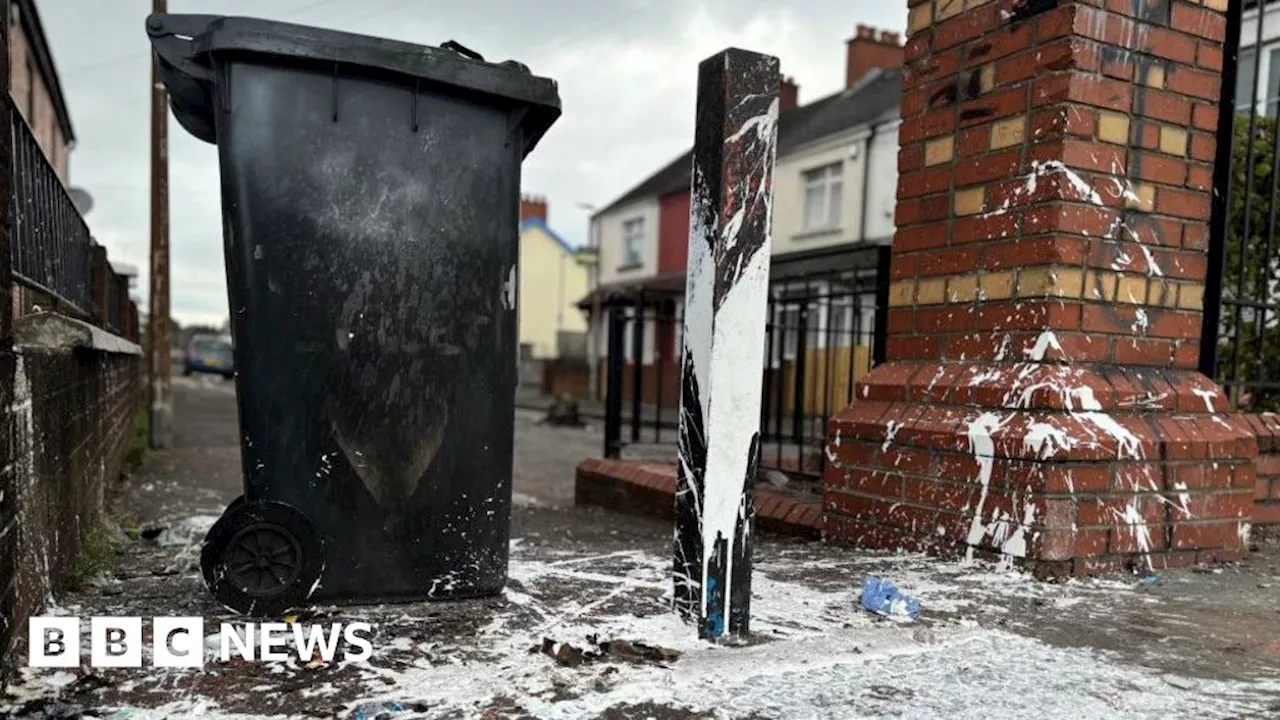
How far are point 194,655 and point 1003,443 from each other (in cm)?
232

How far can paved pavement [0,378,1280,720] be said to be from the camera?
1.81 meters

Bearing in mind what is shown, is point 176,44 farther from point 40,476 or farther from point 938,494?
point 938,494

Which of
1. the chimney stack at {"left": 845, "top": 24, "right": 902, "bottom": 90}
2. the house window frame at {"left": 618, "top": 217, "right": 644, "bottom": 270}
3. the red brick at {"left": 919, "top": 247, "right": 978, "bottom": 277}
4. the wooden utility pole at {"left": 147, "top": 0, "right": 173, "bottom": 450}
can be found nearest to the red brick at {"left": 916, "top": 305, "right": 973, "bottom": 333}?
the red brick at {"left": 919, "top": 247, "right": 978, "bottom": 277}

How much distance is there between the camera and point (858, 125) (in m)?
17.3

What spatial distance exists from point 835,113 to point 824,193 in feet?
7.96

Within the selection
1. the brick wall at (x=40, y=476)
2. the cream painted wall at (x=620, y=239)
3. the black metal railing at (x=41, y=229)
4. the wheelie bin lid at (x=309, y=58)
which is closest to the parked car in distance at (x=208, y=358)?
the cream painted wall at (x=620, y=239)

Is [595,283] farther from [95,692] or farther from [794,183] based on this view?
[95,692]

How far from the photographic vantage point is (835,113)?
786 inches

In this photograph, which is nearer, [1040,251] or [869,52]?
[1040,251]

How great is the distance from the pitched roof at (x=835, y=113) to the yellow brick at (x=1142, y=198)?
13.8 metres

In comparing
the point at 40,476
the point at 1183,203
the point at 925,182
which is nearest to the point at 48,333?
the point at 40,476

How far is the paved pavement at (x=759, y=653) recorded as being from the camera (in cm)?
181

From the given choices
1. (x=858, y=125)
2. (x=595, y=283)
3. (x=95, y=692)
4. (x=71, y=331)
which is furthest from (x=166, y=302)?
(x=595, y=283)

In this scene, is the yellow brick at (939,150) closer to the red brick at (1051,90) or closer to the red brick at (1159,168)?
the red brick at (1051,90)
